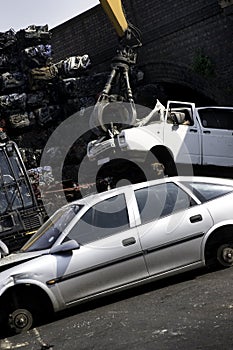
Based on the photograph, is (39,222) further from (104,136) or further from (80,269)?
(80,269)

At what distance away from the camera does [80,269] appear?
614 centimetres

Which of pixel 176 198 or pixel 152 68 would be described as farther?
pixel 152 68

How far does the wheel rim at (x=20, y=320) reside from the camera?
6000mm

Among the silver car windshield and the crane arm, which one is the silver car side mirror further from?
the crane arm

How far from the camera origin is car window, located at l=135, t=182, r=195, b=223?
6648mm

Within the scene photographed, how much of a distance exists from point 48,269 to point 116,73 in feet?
37.6

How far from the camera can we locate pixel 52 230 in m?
6.75

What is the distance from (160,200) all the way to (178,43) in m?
15.2

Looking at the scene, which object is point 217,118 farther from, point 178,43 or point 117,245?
point 117,245

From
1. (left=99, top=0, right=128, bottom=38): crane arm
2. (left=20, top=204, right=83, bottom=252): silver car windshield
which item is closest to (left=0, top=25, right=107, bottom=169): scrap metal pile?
(left=99, top=0, right=128, bottom=38): crane arm

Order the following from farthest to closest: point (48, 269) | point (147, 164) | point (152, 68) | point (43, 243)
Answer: point (152, 68)
point (147, 164)
point (43, 243)
point (48, 269)

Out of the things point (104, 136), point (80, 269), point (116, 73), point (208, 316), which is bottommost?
point (208, 316)

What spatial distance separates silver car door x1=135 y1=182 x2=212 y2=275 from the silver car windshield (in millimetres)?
845

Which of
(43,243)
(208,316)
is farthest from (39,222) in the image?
(208,316)
